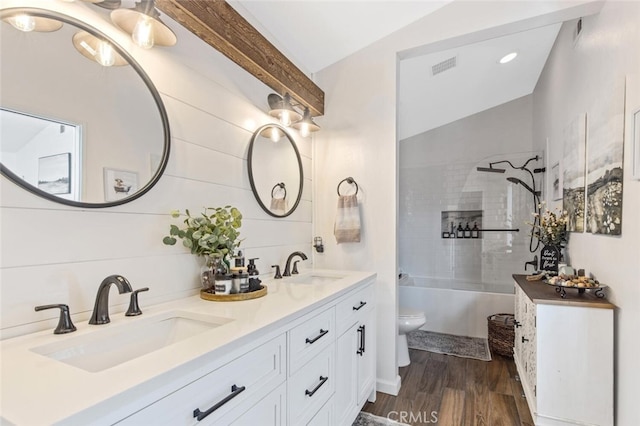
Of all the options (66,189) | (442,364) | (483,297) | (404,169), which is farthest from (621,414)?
(404,169)

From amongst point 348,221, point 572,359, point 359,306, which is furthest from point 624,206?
point 348,221

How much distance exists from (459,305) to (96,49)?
12.2ft

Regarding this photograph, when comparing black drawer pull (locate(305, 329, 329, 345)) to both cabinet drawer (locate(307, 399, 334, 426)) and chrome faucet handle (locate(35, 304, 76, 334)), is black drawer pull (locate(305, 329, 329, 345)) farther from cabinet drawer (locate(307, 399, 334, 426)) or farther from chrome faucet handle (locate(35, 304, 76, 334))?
chrome faucet handle (locate(35, 304, 76, 334))

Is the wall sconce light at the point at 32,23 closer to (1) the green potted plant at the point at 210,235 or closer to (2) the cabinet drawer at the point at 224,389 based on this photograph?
(1) the green potted plant at the point at 210,235

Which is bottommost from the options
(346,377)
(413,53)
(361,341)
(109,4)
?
(346,377)

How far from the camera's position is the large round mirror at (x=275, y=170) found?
6.65ft

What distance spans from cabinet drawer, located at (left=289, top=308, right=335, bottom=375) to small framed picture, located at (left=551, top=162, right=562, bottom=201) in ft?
7.99

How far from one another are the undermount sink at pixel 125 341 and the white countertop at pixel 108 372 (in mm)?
20

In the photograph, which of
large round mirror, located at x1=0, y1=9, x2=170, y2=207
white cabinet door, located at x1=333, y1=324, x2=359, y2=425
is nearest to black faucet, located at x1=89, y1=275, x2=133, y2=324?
large round mirror, located at x1=0, y1=9, x2=170, y2=207

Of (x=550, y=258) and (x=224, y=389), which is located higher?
(x=550, y=258)

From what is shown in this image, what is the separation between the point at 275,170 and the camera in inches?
86.9

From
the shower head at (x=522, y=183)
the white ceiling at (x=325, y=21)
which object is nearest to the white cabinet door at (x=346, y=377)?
the white ceiling at (x=325, y=21)

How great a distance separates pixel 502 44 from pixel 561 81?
0.60 meters

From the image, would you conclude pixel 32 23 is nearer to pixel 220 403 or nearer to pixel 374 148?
pixel 220 403
